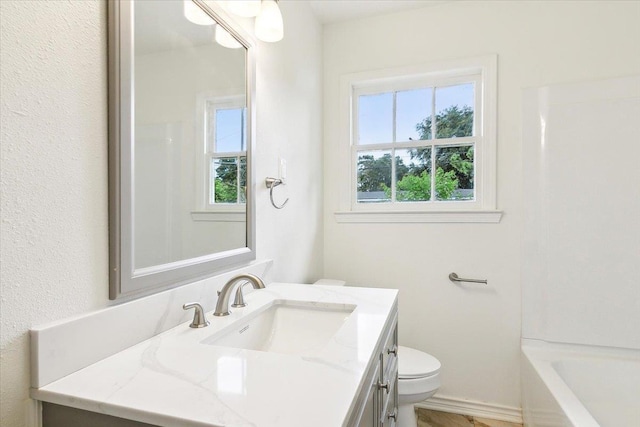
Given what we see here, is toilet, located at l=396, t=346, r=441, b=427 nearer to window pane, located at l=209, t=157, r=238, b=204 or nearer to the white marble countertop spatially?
the white marble countertop

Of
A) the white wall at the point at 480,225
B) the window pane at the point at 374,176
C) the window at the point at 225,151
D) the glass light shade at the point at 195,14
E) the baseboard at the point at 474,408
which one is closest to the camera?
the glass light shade at the point at 195,14

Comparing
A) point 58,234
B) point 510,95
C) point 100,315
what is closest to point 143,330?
point 100,315

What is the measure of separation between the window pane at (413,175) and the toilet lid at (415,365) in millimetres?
954

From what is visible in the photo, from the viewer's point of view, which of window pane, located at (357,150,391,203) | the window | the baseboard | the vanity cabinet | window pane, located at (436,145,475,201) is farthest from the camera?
window pane, located at (357,150,391,203)

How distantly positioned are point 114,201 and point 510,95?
2.11m

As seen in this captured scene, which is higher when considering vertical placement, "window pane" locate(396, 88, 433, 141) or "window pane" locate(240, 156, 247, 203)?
"window pane" locate(396, 88, 433, 141)

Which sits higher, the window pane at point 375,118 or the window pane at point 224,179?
the window pane at point 375,118

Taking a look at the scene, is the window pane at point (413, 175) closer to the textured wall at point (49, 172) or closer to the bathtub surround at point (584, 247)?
the bathtub surround at point (584, 247)

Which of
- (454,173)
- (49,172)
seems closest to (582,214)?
(454,173)

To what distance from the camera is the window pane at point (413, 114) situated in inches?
90.4

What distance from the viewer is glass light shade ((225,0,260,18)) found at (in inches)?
49.6

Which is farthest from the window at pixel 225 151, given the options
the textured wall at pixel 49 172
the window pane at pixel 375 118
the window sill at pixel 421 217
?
the window pane at pixel 375 118

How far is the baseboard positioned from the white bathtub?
0.11 m

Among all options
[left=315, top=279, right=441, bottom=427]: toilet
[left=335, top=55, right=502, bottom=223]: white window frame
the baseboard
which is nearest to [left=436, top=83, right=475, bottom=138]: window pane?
[left=335, top=55, right=502, bottom=223]: white window frame
